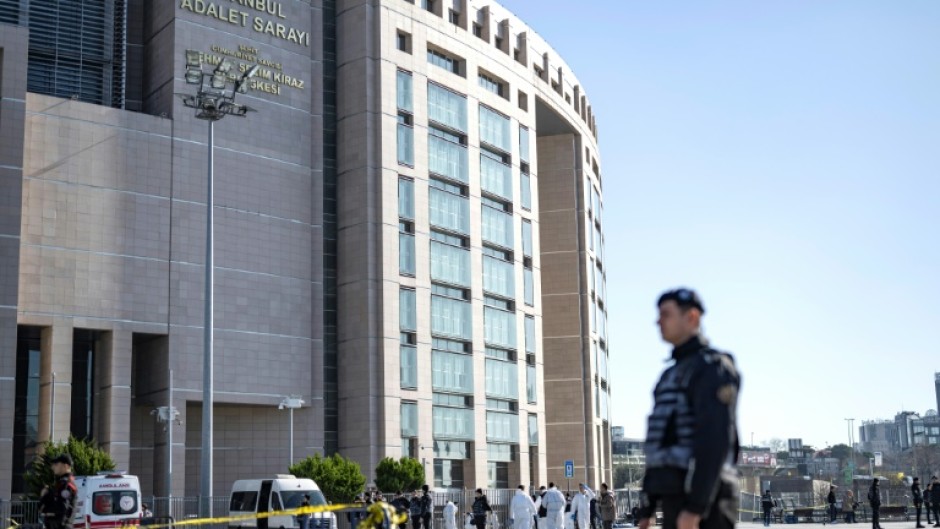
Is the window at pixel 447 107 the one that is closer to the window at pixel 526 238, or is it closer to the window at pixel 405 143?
the window at pixel 405 143

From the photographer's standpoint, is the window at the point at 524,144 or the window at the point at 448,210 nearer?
the window at the point at 448,210

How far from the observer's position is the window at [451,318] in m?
66.9

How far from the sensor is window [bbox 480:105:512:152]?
239 ft

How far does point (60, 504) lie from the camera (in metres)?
15.3

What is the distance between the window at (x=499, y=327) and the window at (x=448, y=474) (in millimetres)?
7710

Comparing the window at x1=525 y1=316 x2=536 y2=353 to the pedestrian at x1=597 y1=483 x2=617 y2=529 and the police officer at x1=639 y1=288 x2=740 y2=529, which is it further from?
the police officer at x1=639 y1=288 x2=740 y2=529

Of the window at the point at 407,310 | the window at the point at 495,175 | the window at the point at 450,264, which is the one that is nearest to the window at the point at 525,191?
the window at the point at 495,175

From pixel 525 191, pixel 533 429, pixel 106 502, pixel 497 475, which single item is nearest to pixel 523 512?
pixel 106 502

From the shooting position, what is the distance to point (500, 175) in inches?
2918

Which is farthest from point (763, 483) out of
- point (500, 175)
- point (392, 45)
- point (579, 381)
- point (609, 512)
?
point (609, 512)

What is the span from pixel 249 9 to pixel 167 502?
1135 inches

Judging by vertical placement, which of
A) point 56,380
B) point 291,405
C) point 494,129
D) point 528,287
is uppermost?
point 494,129

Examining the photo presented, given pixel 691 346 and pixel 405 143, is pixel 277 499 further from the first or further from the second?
pixel 405 143

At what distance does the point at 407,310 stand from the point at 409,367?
117 inches
